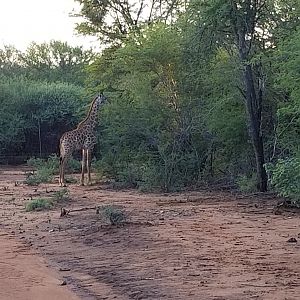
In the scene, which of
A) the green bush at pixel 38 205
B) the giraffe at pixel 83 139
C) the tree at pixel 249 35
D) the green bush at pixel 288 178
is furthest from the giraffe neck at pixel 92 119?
the green bush at pixel 288 178

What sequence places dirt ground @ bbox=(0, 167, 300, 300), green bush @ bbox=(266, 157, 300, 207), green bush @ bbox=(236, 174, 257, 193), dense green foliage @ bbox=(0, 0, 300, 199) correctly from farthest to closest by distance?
green bush @ bbox=(236, 174, 257, 193)
dense green foliage @ bbox=(0, 0, 300, 199)
green bush @ bbox=(266, 157, 300, 207)
dirt ground @ bbox=(0, 167, 300, 300)

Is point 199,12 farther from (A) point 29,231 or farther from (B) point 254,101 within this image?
(A) point 29,231

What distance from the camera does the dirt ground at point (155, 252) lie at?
805 centimetres

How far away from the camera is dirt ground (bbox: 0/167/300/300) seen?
8.05 m

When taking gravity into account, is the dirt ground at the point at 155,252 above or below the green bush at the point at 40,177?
below

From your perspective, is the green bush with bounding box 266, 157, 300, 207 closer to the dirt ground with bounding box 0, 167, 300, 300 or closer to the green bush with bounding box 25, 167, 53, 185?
the dirt ground with bounding box 0, 167, 300, 300

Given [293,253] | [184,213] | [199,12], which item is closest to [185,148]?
[199,12]

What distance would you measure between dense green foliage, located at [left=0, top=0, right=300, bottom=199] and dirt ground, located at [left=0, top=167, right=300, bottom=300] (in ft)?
6.07

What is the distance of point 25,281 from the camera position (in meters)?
8.69

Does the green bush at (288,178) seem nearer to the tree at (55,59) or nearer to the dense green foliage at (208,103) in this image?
the dense green foliage at (208,103)

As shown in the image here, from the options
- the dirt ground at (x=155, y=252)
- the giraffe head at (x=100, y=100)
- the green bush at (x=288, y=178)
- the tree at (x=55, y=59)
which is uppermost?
the tree at (x=55, y=59)

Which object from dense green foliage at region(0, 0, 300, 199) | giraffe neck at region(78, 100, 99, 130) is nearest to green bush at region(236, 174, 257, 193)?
dense green foliage at region(0, 0, 300, 199)

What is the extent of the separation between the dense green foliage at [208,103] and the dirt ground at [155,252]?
185 centimetres

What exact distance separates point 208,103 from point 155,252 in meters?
10.5
